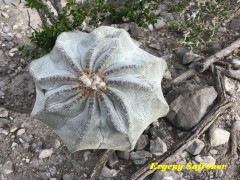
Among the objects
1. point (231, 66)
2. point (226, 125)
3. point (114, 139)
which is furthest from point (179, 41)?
point (114, 139)

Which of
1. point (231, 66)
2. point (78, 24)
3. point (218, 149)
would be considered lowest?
point (218, 149)

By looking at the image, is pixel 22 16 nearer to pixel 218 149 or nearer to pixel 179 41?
pixel 179 41

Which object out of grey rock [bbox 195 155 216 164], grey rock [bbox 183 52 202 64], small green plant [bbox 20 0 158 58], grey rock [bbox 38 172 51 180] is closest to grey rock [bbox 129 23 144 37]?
small green plant [bbox 20 0 158 58]

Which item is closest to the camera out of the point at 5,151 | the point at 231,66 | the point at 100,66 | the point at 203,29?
the point at 100,66

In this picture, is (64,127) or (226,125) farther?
(226,125)

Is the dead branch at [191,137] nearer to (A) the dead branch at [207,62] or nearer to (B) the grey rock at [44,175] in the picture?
(A) the dead branch at [207,62]

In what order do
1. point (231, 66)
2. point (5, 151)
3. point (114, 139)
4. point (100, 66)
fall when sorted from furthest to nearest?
1. point (231, 66)
2. point (5, 151)
3. point (114, 139)
4. point (100, 66)
